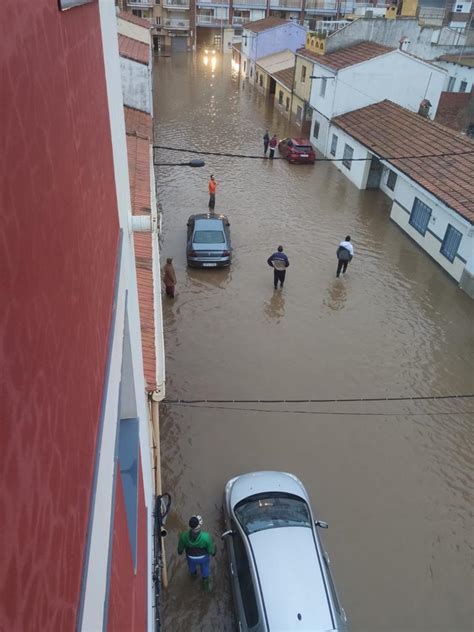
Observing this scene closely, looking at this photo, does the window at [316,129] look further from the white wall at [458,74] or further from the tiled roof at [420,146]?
the white wall at [458,74]

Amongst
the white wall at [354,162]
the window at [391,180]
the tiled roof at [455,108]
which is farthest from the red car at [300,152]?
the tiled roof at [455,108]

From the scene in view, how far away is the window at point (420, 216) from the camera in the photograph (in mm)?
16156

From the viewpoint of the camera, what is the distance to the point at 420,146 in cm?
1828

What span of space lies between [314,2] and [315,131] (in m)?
38.3

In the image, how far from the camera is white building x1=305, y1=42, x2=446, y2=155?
73.0 ft

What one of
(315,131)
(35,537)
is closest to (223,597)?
(35,537)

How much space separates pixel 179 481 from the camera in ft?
28.1

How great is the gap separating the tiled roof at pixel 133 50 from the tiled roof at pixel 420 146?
923 cm

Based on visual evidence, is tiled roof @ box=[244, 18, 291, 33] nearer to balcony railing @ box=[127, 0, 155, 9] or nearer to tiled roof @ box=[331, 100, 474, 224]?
tiled roof @ box=[331, 100, 474, 224]

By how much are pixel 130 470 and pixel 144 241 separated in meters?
6.66

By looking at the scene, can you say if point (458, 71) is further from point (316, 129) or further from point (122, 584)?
point (122, 584)

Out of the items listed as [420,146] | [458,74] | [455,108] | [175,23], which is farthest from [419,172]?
[175,23]

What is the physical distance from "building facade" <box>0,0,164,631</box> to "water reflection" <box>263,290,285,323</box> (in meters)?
9.67

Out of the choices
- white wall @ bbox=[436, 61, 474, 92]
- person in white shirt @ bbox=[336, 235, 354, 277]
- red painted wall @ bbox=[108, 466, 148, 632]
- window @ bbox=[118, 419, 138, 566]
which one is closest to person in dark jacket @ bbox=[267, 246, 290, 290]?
person in white shirt @ bbox=[336, 235, 354, 277]
